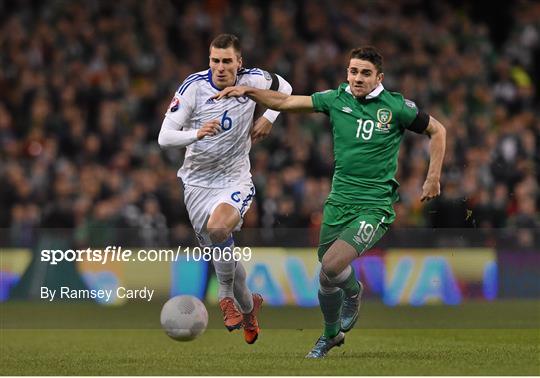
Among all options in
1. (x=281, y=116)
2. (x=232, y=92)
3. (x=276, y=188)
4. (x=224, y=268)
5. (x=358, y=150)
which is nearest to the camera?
(x=232, y=92)

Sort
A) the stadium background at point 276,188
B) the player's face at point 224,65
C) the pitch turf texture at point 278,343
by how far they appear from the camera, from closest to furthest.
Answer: the pitch turf texture at point 278,343 < the player's face at point 224,65 < the stadium background at point 276,188

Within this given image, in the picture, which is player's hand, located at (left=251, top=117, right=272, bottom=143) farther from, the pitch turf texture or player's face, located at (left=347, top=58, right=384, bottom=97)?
the pitch turf texture

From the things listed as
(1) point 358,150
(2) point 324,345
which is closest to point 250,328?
(2) point 324,345

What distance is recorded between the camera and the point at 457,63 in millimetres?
24062

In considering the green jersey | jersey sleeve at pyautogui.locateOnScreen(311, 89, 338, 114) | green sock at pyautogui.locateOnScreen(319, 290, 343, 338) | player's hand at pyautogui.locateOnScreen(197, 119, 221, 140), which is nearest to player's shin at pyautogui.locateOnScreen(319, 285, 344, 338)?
green sock at pyautogui.locateOnScreen(319, 290, 343, 338)

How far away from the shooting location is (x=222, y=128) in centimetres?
1161

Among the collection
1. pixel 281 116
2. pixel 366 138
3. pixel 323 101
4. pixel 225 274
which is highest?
pixel 323 101

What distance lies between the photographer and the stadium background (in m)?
12.4

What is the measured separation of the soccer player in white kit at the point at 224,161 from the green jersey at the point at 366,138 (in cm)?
87

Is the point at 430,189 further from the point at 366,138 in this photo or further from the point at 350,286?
the point at 350,286

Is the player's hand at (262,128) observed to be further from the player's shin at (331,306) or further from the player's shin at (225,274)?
the player's shin at (331,306)

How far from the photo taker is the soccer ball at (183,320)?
442 inches

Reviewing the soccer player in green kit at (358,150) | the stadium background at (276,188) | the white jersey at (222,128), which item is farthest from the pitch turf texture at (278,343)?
the white jersey at (222,128)

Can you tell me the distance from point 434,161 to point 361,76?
3.01 feet
